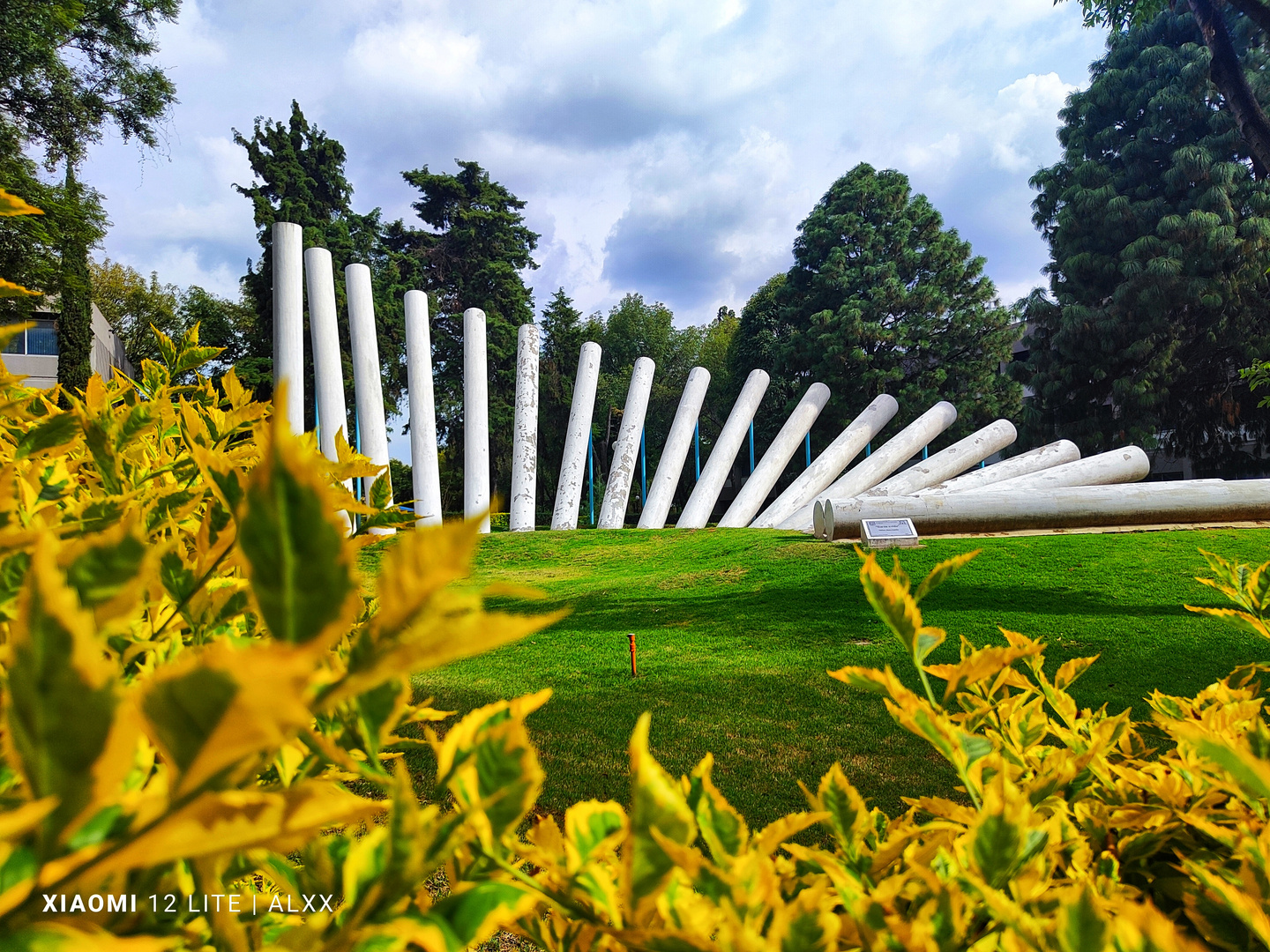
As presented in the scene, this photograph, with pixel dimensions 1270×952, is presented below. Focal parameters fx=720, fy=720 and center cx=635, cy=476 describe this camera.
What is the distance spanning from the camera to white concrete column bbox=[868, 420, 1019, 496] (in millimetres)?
13664

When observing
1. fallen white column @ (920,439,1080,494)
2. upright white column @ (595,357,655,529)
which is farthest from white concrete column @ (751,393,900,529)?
upright white column @ (595,357,655,529)

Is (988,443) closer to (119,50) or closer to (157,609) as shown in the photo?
(157,609)

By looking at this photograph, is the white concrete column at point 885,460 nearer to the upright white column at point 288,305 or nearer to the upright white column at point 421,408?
the upright white column at point 421,408

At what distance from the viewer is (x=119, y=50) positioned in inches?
601

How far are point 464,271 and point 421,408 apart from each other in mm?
13709

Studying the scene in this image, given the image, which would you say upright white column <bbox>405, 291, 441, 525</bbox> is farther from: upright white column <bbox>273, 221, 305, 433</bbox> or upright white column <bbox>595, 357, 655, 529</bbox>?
upright white column <bbox>595, 357, 655, 529</bbox>

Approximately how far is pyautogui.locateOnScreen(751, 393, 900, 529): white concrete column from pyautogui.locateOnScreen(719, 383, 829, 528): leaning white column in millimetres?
330

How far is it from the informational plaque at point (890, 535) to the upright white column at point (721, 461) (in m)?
6.52

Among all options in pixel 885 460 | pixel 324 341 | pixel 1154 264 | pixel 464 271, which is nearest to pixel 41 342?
pixel 464 271

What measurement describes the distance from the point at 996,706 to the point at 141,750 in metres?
1.02

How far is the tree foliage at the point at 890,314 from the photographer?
744 inches

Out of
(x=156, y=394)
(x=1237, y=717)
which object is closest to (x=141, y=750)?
(x=156, y=394)

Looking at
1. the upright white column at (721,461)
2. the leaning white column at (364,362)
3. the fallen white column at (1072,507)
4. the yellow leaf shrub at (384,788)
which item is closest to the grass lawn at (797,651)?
the fallen white column at (1072,507)

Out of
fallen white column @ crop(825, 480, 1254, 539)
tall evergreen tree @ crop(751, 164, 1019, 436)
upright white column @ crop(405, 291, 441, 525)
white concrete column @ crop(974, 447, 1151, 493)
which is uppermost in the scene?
tall evergreen tree @ crop(751, 164, 1019, 436)
